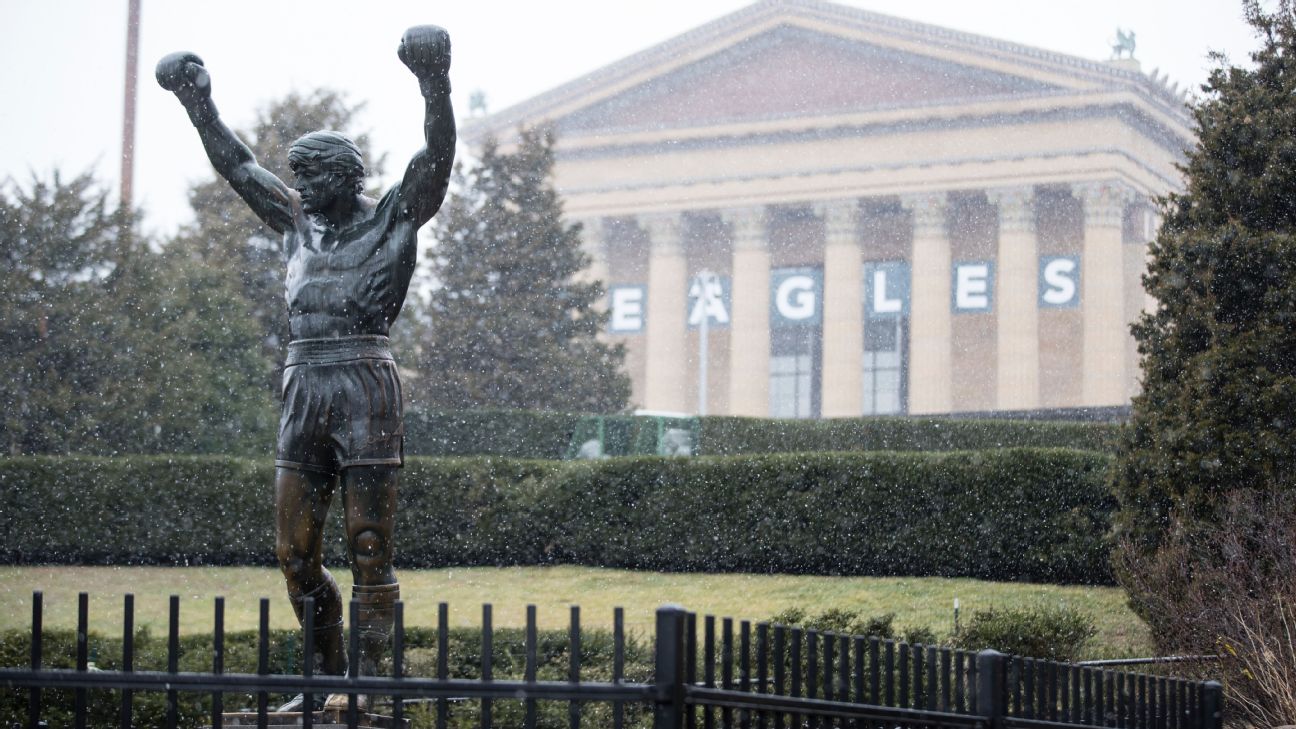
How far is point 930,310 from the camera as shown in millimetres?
43062

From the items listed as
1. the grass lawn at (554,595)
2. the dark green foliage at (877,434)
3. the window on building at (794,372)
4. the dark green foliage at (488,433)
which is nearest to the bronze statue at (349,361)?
the grass lawn at (554,595)

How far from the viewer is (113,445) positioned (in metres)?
21.9

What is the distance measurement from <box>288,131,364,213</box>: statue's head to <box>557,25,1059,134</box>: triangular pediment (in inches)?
1488

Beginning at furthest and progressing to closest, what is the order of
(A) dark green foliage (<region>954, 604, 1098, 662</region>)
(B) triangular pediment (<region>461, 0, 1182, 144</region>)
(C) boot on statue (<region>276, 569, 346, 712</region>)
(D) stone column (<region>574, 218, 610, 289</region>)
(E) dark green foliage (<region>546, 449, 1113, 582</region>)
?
(D) stone column (<region>574, 218, 610, 289</region>), (B) triangular pediment (<region>461, 0, 1182, 144</region>), (E) dark green foliage (<region>546, 449, 1113, 582</region>), (A) dark green foliage (<region>954, 604, 1098, 662</region>), (C) boot on statue (<region>276, 569, 346, 712</region>)

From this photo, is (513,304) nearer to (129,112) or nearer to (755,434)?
(755,434)

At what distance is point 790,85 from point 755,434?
21260mm

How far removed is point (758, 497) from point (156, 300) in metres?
10.4

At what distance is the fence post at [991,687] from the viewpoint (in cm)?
477

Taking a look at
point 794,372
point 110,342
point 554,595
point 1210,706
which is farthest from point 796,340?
point 1210,706

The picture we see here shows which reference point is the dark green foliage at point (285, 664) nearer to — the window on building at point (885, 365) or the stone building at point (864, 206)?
the stone building at point (864, 206)

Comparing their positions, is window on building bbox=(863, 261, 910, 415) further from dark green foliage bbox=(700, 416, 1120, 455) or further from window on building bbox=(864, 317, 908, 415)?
dark green foliage bbox=(700, 416, 1120, 455)

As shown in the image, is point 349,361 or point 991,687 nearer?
point 991,687

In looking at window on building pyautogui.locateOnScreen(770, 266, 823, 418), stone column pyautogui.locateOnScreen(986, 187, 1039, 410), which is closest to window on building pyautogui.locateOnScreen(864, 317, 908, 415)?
window on building pyautogui.locateOnScreen(770, 266, 823, 418)

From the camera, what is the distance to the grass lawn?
14.5 meters
